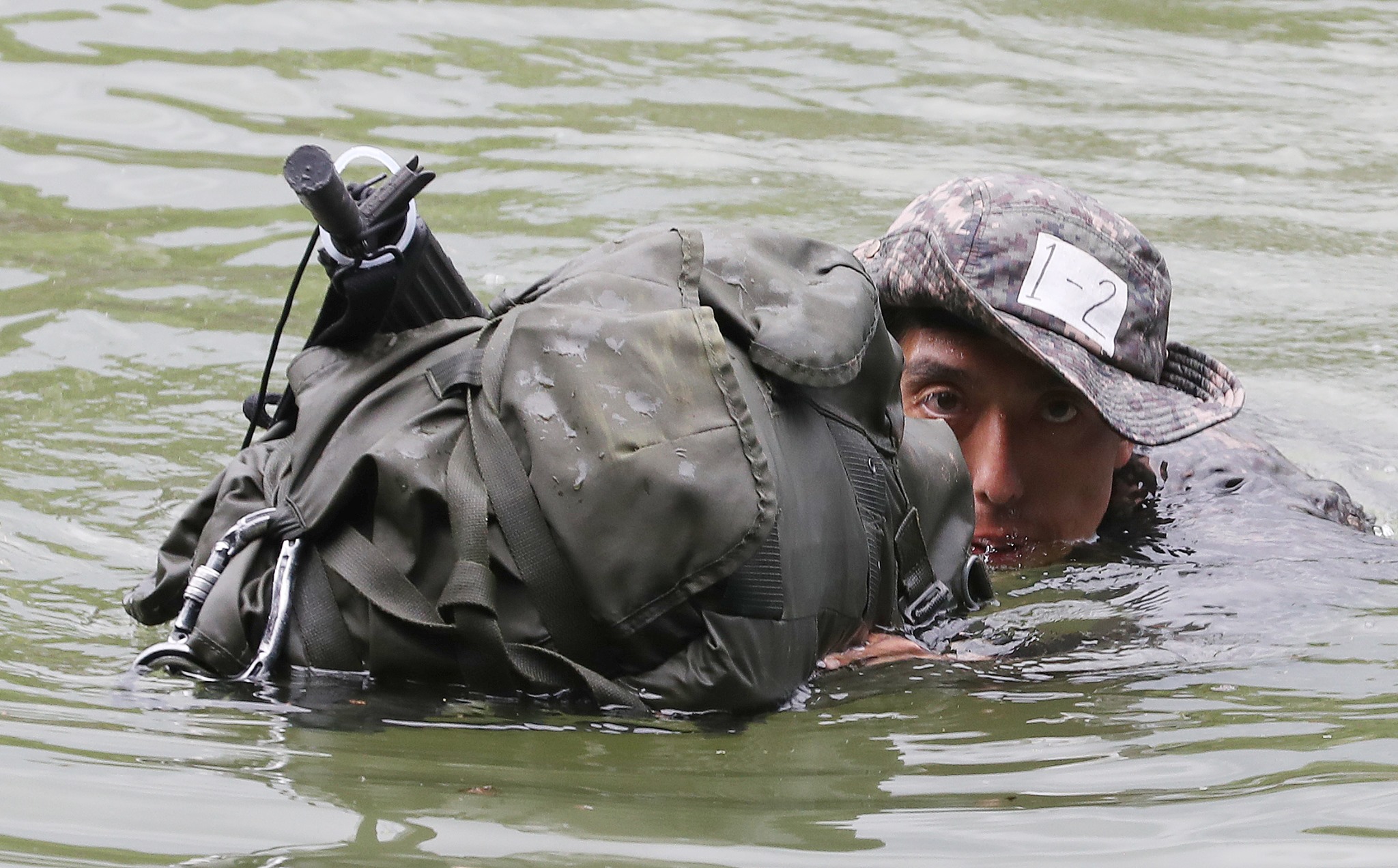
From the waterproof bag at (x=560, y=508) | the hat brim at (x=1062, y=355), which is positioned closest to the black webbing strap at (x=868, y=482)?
the waterproof bag at (x=560, y=508)

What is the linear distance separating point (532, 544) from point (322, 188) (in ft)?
1.58

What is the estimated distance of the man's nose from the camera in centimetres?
345

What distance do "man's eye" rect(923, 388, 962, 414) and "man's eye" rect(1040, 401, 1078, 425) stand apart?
0.56 feet

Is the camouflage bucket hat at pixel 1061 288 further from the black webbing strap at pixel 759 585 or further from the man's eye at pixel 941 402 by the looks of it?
the black webbing strap at pixel 759 585

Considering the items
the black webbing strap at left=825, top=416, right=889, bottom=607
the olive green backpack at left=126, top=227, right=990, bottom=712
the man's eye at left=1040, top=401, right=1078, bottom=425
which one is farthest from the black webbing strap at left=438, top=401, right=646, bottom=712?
the man's eye at left=1040, top=401, right=1078, bottom=425

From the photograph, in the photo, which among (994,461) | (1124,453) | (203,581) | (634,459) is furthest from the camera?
(1124,453)

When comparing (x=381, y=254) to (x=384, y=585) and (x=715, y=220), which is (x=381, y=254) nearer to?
(x=384, y=585)

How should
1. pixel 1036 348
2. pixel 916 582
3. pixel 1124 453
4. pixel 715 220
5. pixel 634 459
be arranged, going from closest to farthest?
1. pixel 634 459
2. pixel 916 582
3. pixel 1036 348
4. pixel 1124 453
5. pixel 715 220

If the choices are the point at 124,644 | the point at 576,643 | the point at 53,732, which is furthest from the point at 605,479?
the point at 124,644

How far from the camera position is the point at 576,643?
2.13m

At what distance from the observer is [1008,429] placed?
3.50m

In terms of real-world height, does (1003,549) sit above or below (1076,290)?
below

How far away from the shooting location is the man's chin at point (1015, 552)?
346 cm

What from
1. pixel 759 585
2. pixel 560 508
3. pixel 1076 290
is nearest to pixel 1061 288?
pixel 1076 290
